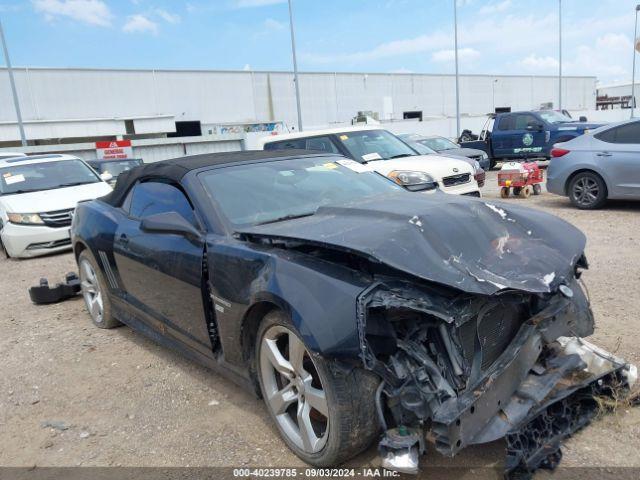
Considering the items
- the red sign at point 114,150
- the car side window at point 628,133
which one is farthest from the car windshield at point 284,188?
the red sign at point 114,150

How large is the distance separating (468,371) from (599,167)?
281 inches

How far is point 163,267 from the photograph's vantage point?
347 centimetres

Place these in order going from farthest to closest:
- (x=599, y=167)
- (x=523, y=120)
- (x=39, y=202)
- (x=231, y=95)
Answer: (x=231, y=95)
(x=523, y=120)
(x=39, y=202)
(x=599, y=167)

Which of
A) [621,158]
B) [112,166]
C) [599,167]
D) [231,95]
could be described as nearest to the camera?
[621,158]

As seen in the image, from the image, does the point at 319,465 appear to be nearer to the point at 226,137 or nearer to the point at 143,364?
the point at 143,364

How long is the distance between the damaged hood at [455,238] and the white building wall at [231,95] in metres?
41.2

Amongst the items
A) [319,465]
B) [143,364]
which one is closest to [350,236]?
[319,465]

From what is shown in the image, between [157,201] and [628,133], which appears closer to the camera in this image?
[157,201]

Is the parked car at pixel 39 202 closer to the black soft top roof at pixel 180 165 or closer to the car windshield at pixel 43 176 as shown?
the car windshield at pixel 43 176

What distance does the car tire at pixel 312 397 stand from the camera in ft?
7.56

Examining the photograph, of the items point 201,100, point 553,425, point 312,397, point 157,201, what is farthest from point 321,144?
point 201,100

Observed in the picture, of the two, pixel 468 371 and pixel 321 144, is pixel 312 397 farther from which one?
pixel 321 144

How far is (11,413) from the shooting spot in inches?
139

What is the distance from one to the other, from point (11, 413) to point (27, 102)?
140 feet
